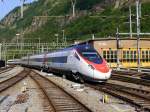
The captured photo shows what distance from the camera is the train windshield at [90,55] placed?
3606 cm

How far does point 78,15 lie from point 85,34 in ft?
117

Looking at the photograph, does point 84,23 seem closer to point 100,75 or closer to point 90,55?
point 90,55

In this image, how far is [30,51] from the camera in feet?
406

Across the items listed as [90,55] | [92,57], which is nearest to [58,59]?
[90,55]

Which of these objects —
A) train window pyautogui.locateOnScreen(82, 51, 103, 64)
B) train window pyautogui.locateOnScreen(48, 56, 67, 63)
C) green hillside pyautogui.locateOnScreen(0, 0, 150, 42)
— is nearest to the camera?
train window pyautogui.locateOnScreen(82, 51, 103, 64)

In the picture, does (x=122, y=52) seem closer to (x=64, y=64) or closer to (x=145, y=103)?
(x=64, y=64)

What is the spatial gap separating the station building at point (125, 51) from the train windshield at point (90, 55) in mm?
43246

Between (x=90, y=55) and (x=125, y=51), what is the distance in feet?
152

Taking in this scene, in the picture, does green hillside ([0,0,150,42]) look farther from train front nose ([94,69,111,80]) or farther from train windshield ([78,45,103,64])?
train front nose ([94,69,111,80])

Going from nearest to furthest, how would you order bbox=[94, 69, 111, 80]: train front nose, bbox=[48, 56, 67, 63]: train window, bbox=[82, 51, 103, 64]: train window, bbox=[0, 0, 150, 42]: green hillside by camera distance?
bbox=[94, 69, 111, 80]: train front nose, bbox=[82, 51, 103, 64]: train window, bbox=[48, 56, 67, 63]: train window, bbox=[0, 0, 150, 42]: green hillside

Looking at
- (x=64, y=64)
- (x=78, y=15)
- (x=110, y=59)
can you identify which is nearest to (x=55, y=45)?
(x=110, y=59)

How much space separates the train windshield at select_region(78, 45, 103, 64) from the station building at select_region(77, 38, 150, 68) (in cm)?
4325

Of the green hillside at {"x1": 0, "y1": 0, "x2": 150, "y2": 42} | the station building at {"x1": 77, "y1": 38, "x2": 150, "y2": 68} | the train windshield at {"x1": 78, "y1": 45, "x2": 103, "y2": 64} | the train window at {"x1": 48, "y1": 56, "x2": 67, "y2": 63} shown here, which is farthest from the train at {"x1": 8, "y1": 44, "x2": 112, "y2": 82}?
the green hillside at {"x1": 0, "y1": 0, "x2": 150, "y2": 42}

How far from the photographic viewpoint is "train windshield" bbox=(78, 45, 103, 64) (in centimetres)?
3606
